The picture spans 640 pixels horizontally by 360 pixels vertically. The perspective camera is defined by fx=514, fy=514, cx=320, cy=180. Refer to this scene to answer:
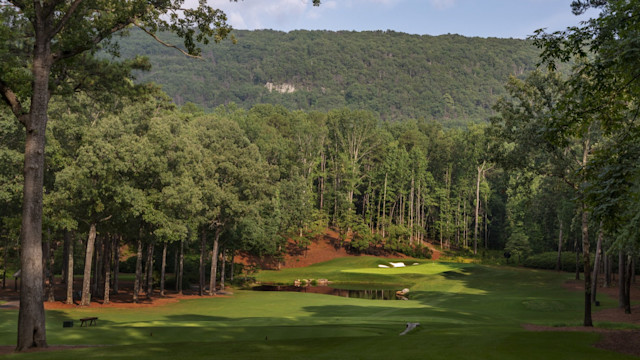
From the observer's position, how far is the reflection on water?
47912mm

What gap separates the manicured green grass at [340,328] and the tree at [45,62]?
2786 mm

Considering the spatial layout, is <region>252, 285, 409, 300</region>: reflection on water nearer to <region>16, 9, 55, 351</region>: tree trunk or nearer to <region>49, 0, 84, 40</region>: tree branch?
<region>16, 9, 55, 351</region>: tree trunk

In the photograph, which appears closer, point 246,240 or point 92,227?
point 92,227

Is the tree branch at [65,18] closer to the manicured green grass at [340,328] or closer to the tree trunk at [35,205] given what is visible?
the tree trunk at [35,205]

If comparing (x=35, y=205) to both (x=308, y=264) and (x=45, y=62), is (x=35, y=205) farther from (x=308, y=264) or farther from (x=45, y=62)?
(x=308, y=264)

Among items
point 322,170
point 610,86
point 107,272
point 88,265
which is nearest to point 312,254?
point 322,170

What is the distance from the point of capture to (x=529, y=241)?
8144cm

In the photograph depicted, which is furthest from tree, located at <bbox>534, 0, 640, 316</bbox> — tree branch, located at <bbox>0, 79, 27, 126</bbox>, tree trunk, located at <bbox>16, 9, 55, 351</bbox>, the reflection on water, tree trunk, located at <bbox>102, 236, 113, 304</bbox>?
the reflection on water

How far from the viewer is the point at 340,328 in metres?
23.1

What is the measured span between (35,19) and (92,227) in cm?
1922

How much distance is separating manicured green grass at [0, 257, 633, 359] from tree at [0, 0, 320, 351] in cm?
279

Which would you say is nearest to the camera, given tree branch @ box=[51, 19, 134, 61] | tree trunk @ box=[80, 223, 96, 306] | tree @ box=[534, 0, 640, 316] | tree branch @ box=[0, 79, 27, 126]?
tree @ box=[534, 0, 640, 316]

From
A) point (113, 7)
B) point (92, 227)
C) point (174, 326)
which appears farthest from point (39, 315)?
point (92, 227)

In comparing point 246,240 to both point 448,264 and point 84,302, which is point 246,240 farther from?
point 448,264
